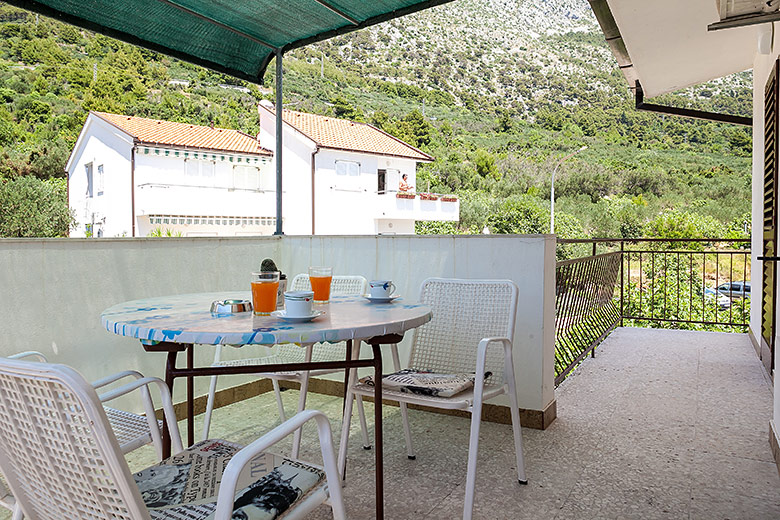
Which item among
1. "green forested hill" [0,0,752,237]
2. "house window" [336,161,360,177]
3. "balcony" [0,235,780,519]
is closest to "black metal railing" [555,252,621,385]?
"balcony" [0,235,780,519]

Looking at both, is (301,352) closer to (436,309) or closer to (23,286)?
(436,309)

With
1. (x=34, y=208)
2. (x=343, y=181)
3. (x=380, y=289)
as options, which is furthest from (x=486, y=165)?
(x=380, y=289)

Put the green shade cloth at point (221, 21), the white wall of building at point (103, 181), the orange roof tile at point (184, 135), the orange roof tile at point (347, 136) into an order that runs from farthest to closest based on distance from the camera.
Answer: the orange roof tile at point (347, 136), the white wall of building at point (103, 181), the orange roof tile at point (184, 135), the green shade cloth at point (221, 21)

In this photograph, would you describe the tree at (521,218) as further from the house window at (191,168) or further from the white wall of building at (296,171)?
the house window at (191,168)

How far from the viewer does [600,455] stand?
7.96 feet

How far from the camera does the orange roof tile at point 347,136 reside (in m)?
24.7

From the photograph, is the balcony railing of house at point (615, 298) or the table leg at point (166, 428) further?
the balcony railing of house at point (615, 298)

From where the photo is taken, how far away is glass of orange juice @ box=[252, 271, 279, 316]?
1626 mm

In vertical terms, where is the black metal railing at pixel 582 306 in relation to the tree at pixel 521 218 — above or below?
below

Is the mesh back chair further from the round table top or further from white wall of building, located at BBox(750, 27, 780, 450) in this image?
white wall of building, located at BBox(750, 27, 780, 450)

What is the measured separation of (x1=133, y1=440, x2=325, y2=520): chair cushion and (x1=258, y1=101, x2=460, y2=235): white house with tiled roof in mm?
23377

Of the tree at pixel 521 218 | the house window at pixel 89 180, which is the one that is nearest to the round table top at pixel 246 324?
the house window at pixel 89 180

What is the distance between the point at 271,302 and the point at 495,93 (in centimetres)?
3954

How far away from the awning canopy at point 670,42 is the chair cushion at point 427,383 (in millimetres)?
2025
